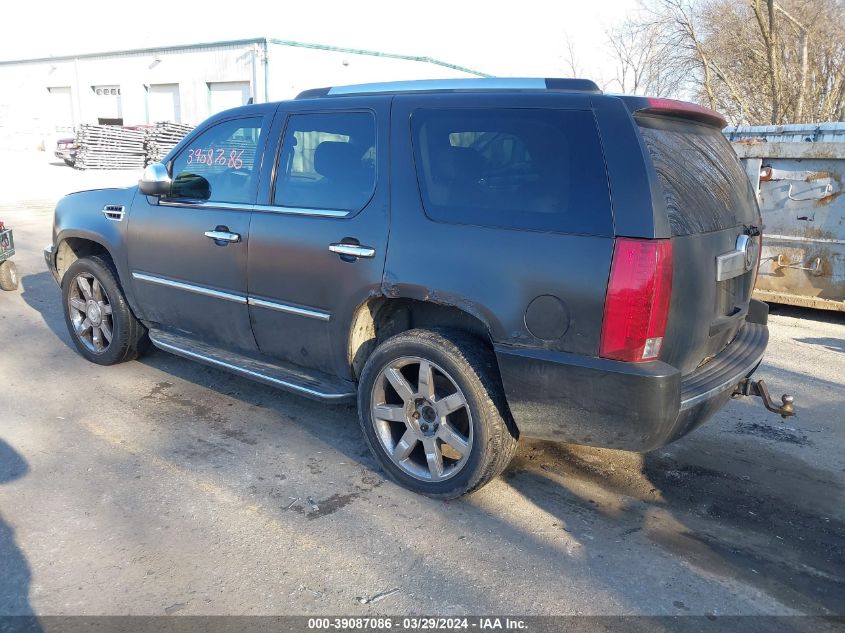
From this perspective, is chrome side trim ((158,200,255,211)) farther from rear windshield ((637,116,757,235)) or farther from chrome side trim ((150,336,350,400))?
rear windshield ((637,116,757,235))

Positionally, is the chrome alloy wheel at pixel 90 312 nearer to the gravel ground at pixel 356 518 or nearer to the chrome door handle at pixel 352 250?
the gravel ground at pixel 356 518

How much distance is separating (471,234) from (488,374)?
2.18 feet

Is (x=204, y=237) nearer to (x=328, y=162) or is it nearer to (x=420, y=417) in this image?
(x=328, y=162)

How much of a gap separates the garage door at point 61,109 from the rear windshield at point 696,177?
42616 mm

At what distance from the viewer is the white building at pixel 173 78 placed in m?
29.3

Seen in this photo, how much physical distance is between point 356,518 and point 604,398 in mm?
1313

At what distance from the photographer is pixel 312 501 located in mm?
3506

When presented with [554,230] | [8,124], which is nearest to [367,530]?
[554,230]

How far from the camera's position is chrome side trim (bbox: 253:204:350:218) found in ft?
12.3

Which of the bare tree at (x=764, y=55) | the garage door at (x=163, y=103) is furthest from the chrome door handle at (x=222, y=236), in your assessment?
the garage door at (x=163, y=103)

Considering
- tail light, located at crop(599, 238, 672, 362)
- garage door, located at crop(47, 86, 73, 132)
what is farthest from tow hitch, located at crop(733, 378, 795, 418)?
garage door, located at crop(47, 86, 73, 132)

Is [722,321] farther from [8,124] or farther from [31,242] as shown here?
[8,124]

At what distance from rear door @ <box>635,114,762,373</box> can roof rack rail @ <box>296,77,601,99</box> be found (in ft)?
1.23

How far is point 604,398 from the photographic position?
298 centimetres
